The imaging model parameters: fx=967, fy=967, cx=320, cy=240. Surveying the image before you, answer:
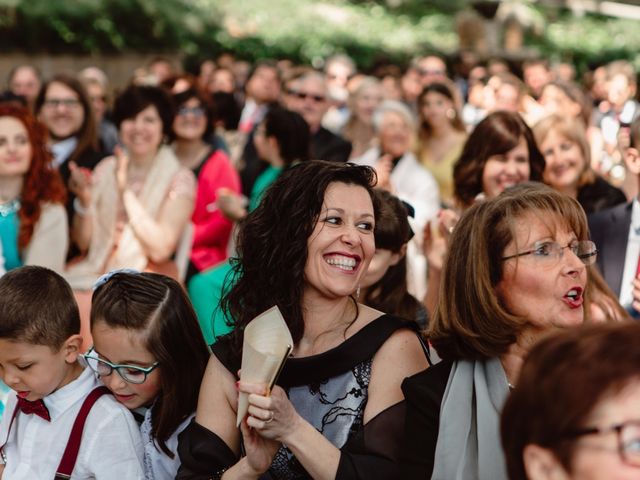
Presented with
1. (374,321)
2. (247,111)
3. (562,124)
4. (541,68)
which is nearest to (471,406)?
(374,321)

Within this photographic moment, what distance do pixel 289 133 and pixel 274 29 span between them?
17169 mm

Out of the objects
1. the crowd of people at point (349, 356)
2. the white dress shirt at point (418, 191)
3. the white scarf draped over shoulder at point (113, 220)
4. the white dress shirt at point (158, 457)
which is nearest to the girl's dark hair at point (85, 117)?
the white scarf draped over shoulder at point (113, 220)

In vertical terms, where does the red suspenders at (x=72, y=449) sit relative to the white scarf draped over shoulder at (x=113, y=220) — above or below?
below

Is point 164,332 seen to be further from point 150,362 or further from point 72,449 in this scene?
point 72,449

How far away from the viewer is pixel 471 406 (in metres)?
2.89

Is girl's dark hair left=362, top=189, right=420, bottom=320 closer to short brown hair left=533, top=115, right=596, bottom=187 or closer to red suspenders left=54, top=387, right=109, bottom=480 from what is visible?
red suspenders left=54, top=387, right=109, bottom=480

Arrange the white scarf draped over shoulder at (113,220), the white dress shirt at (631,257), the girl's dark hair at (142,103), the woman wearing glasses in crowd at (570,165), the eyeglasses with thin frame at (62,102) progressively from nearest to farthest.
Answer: the white dress shirt at (631,257) < the woman wearing glasses in crowd at (570,165) < the white scarf draped over shoulder at (113,220) < the girl's dark hair at (142,103) < the eyeglasses with thin frame at (62,102)

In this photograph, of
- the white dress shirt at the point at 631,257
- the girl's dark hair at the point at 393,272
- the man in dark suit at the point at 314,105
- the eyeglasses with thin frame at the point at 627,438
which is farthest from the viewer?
the man in dark suit at the point at 314,105

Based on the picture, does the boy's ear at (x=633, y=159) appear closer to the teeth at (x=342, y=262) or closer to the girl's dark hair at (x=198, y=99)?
the teeth at (x=342, y=262)

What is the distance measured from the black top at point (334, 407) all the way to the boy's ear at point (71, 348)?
55 cm

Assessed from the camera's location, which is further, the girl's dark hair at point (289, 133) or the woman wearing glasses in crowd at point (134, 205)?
the girl's dark hair at point (289, 133)

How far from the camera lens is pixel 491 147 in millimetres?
5277

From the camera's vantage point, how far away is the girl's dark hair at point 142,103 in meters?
6.66

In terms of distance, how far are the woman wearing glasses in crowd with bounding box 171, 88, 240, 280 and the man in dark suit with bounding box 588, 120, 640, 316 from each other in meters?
2.96
